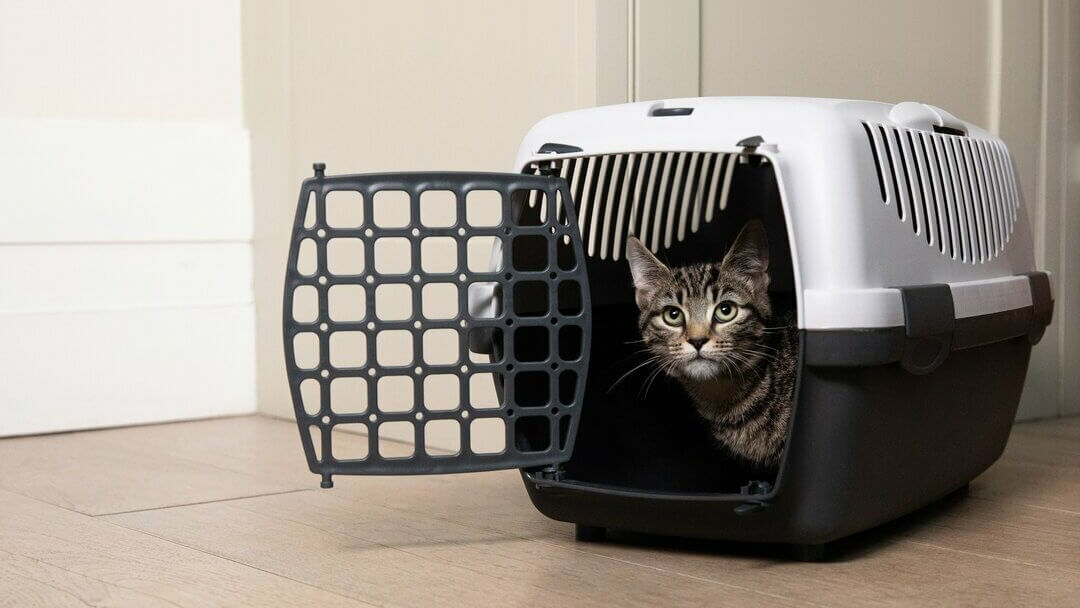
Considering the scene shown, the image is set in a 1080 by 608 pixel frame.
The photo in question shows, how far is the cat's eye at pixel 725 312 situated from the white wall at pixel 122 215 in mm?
1440

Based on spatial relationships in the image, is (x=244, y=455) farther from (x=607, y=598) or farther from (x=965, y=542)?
(x=965, y=542)

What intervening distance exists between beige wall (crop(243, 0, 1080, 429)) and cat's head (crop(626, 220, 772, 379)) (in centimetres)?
44

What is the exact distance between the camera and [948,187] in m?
1.38

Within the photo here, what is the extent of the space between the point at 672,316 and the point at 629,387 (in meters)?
0.18

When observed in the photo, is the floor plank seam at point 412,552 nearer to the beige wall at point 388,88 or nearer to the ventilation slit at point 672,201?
the ventilation slit at point 672,201

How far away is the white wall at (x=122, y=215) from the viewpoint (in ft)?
7.41

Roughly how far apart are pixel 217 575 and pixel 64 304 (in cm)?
125

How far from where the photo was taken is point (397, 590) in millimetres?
1164

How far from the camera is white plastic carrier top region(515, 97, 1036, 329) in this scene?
45.9 inches

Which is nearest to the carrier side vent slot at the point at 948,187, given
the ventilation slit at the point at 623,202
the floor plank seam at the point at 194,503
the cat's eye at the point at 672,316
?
the cat's eye at the point at 672,316

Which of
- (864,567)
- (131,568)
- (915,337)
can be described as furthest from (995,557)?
(131,568)

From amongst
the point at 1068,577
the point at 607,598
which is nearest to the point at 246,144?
the point at 607,598

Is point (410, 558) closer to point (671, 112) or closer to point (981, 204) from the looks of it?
point (671, 112)

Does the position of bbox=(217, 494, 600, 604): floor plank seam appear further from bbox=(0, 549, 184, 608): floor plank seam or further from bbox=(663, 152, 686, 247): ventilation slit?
bbox=(663, 152, 686, 247): ventilation slit
